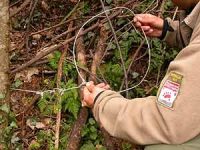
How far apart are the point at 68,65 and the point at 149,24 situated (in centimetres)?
77

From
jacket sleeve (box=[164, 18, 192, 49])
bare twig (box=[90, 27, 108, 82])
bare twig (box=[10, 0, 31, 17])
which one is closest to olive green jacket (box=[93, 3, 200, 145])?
jacket sleeve (box=[164, 18, 192, 49])

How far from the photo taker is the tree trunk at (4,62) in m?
3.43

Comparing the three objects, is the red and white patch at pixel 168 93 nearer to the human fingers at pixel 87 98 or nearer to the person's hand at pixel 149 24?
the human fingers at pixel 87 98

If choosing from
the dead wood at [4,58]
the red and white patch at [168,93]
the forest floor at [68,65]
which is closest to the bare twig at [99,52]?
the forest floor at [68,65]

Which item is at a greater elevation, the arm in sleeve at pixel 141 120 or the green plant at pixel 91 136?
the arm in sleeve at pixel 141 120

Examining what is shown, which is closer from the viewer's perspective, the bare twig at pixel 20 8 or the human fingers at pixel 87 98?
the human fingers at pixel 87 98

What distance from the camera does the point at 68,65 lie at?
150 inches

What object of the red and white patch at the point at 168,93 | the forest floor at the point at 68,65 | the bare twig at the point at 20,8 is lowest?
the forest floor at the point at 68,65

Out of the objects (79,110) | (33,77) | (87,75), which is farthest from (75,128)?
(33,77)

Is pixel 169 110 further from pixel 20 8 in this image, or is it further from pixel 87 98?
pixel 20 8

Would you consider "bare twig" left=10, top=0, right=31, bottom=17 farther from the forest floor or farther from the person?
the person

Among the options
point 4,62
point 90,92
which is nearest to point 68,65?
point 4,62

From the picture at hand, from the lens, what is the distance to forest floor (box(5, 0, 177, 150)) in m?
3.58

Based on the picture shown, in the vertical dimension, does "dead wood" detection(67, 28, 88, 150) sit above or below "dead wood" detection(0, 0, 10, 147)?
below
